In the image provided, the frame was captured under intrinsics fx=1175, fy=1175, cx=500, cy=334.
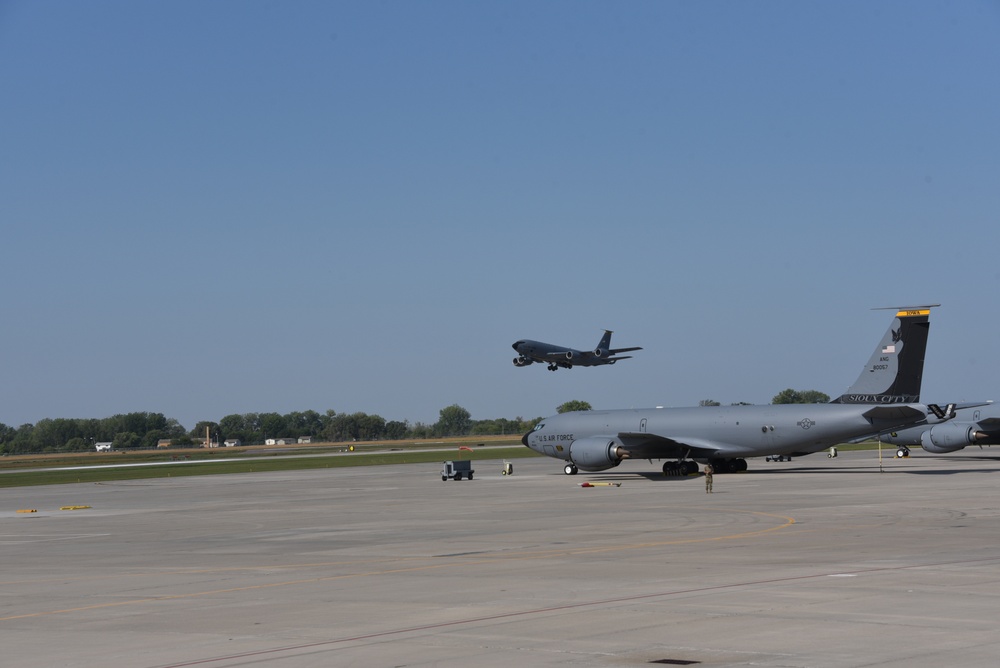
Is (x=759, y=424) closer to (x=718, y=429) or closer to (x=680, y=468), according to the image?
(x=718, y=429)

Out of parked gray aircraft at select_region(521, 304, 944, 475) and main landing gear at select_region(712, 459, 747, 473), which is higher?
parked gray aircraft at select_region(521, 304, 944, 475)

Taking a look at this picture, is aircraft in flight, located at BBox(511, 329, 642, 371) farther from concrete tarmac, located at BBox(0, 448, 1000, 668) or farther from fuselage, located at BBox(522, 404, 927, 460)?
concrete tarmac, located at BBox(0, 448, 1000, 668)

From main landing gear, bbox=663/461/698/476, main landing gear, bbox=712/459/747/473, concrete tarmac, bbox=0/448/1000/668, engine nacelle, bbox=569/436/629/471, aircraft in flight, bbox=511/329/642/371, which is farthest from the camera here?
aircraft in flight, bbox=511/329/642/371

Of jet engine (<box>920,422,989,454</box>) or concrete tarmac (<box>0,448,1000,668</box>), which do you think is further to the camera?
jet engine (<box>920,422,989,454</box>)

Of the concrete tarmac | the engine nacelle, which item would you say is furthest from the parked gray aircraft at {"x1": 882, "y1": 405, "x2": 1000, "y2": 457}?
the concrete tarmac

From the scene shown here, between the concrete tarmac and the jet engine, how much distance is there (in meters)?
32.1

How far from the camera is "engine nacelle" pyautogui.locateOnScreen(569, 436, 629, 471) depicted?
6038 centimetres

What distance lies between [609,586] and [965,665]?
788cm

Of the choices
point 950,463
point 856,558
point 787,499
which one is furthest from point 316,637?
point 950,463

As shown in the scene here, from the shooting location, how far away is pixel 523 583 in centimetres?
2005

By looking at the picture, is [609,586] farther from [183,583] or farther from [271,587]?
[183,583]

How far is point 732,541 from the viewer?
26.6m

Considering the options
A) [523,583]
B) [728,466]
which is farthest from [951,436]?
[523,583]

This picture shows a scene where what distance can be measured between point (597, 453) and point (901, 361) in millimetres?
15600
